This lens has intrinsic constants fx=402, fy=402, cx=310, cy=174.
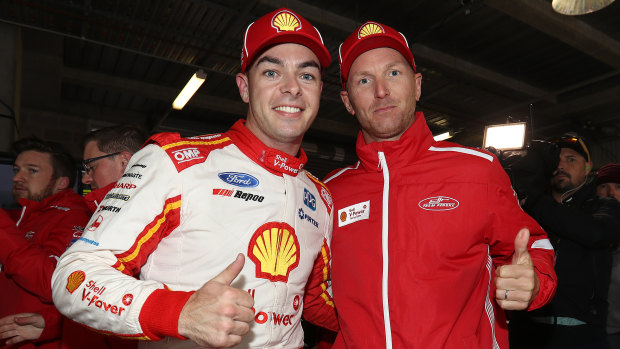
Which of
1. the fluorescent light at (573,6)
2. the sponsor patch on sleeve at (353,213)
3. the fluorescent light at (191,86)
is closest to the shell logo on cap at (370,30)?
the sponsor patch on sleeve at (353,213)

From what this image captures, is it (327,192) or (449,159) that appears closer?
(449,159)

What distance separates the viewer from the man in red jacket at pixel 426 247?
158 cm

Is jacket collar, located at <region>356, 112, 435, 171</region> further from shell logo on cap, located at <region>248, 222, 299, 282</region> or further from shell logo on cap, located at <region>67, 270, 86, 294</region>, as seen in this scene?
shell logo on cap, located at <region>67, 270, 86, 294</region>

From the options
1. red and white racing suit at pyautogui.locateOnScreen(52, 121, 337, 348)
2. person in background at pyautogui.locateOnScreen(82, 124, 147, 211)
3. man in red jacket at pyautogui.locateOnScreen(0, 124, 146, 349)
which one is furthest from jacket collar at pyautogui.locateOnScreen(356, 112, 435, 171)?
person in background at pyautogui.locateOnScreen(82, 124, 147, 211)

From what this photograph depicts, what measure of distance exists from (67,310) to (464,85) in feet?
27.8

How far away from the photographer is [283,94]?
1727 millimetres

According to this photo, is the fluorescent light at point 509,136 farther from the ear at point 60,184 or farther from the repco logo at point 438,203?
the ear at point 60,184

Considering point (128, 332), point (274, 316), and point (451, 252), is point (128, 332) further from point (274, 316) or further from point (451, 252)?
point (451, 252)

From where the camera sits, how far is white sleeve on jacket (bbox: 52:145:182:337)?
3.59 feet

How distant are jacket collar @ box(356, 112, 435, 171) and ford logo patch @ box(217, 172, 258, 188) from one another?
2.00 ft

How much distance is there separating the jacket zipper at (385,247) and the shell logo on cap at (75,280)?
1086mm

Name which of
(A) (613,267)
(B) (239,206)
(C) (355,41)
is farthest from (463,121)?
(B) (239,206)

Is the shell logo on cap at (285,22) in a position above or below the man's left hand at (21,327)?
above

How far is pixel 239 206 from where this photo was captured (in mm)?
1521
